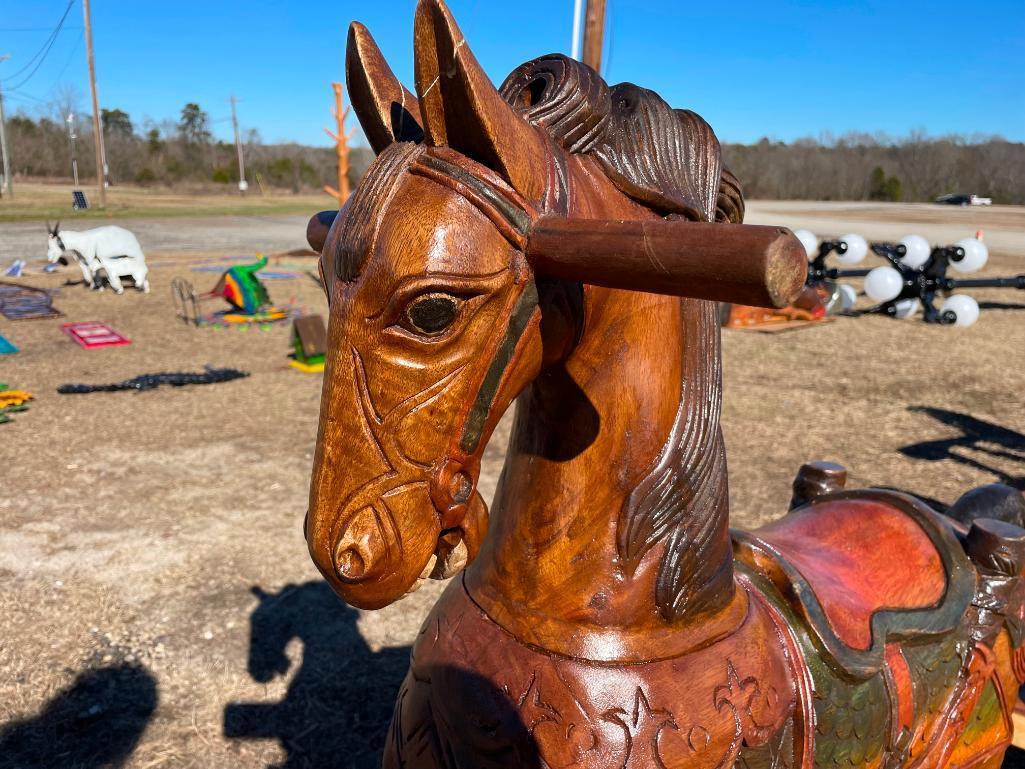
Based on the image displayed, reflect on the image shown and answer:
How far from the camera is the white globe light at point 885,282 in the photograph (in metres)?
9.60

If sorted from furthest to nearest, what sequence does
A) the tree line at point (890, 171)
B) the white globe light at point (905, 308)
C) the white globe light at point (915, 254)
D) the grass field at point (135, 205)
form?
the tree line at point (890, 171), the grass field at point (135, 205), the white globe light at point (905, 308), the white globe light at point (915, 254)

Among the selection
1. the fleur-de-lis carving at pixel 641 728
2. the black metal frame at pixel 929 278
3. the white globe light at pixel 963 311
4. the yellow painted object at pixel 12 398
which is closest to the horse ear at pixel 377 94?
the fleur-de-lis carving at pixel 641 728

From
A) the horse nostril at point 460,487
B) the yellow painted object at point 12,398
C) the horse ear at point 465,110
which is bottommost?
the yellow painted object at point 12,398

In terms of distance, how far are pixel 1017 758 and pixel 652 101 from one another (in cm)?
278

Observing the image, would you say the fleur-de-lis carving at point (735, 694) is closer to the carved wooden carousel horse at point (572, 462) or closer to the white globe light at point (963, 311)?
the carved wooden carousel horse at point (572, 462)

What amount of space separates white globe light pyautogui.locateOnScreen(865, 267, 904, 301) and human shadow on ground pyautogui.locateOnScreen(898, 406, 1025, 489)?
13.8ft

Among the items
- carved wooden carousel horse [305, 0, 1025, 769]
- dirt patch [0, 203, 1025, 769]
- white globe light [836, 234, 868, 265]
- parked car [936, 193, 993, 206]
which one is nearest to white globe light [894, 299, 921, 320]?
white globe light [836, 234, 868, 265]

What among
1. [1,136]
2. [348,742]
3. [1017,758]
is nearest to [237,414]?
[348,742]

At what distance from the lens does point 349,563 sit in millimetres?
751

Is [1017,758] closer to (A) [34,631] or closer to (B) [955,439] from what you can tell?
(B) [955,439]

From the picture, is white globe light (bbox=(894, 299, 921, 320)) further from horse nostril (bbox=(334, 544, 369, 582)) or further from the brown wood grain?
horse nostril (bbox=(334, 544, 369, 582))

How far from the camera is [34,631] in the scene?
9.62 ft

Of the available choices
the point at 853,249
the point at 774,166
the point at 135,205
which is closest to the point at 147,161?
the point at 135,205

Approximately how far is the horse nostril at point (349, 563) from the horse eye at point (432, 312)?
0.77 ft
